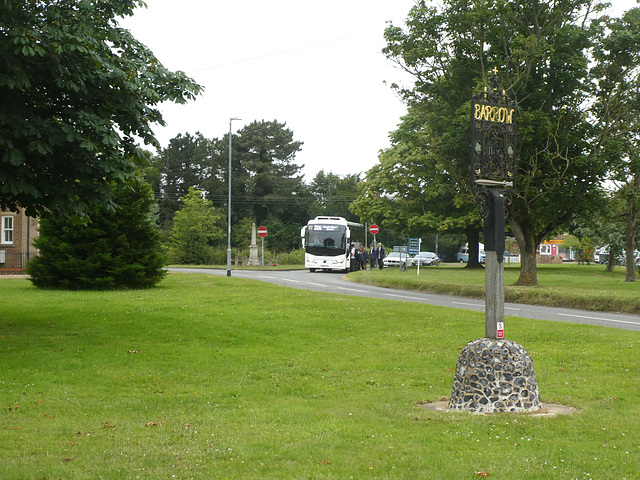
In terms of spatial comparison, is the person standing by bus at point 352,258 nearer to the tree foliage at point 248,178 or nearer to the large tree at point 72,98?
the tree foliage at point 248,178

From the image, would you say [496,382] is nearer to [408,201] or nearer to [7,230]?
[7,230]

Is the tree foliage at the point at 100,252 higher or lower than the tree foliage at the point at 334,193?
lower

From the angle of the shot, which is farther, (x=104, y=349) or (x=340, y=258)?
(x=340, y=258)

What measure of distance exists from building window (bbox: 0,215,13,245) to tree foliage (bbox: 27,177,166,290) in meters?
19.8

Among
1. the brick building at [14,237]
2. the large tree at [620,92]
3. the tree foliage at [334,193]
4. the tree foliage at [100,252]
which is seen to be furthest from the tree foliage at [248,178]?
the large tree at [620,92]

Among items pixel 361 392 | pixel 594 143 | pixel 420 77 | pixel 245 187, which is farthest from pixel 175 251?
pixel 361 392

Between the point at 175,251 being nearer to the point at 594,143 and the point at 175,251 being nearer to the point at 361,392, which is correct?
the point at 594,143

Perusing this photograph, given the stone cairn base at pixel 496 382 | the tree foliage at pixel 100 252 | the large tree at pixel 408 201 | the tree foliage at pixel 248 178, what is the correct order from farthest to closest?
the tree foliage at pixel 248 178, the large tree at pixel 408 201, the tree foliage at pixel 100 252, the stone cairn base at pixel 496 382

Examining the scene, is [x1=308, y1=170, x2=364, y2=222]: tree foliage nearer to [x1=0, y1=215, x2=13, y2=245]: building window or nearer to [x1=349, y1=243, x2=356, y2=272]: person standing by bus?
[x1=349, y1=243, x2=356, y2=272]: person standing by bus

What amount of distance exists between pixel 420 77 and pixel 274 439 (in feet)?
82.7

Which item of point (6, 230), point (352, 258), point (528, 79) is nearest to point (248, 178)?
point (352, 258)

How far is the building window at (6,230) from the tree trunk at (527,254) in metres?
31.3

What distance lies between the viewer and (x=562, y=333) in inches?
566

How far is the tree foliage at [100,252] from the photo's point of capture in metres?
25.7
